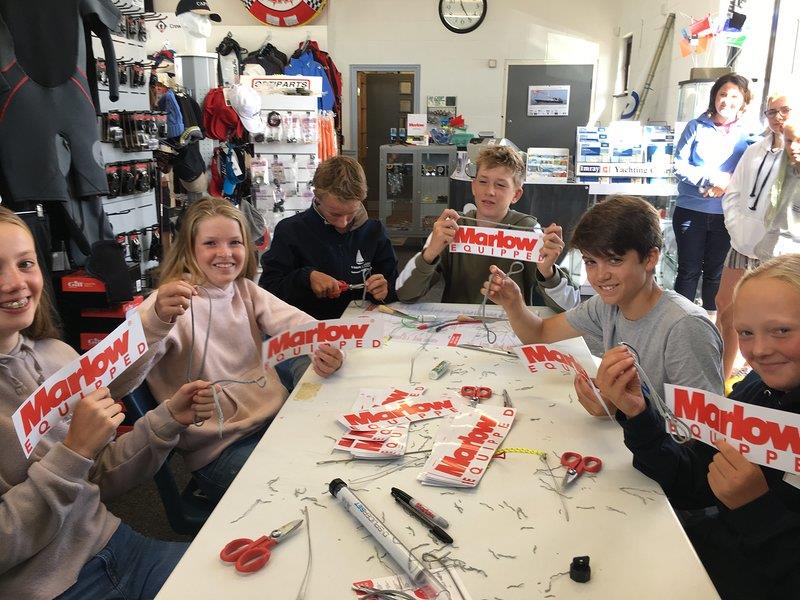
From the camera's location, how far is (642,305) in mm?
1624

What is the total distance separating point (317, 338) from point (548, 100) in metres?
7.90

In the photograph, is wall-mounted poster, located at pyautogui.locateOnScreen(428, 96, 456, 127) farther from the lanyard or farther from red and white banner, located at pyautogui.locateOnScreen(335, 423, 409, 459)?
red and white banner, located at pyautogui.locateOnScreen(335, 423, 409, 459)

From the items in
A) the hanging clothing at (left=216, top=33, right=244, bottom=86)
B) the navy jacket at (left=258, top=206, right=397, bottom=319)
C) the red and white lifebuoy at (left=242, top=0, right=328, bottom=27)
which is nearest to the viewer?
the navy jacket at (left=258, top=206, right=397, bottom=319)

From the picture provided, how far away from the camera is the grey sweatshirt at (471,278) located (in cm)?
218

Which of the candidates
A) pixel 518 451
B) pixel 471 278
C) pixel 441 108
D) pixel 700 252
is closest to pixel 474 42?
pixel 441 108

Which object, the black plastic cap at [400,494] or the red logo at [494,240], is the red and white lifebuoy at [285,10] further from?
the black plastic cap at [400,494]

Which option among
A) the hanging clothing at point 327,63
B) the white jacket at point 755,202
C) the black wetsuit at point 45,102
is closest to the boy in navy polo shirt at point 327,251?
the black wetsuit at point 45,102

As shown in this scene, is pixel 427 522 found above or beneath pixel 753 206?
beneath

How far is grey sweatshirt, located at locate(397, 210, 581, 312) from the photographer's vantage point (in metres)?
2.18

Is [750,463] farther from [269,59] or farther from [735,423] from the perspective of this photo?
[269,59]

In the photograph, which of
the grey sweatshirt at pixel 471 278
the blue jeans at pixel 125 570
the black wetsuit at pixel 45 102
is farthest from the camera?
the black wetsuit at pixel 45 102

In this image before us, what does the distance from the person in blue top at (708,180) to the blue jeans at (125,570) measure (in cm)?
360

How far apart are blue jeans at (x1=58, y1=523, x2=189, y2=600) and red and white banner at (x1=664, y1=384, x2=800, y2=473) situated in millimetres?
1080

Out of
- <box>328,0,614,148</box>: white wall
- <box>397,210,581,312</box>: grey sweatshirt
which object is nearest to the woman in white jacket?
<box>397,210,581,312</box>: grey sweatshirt
